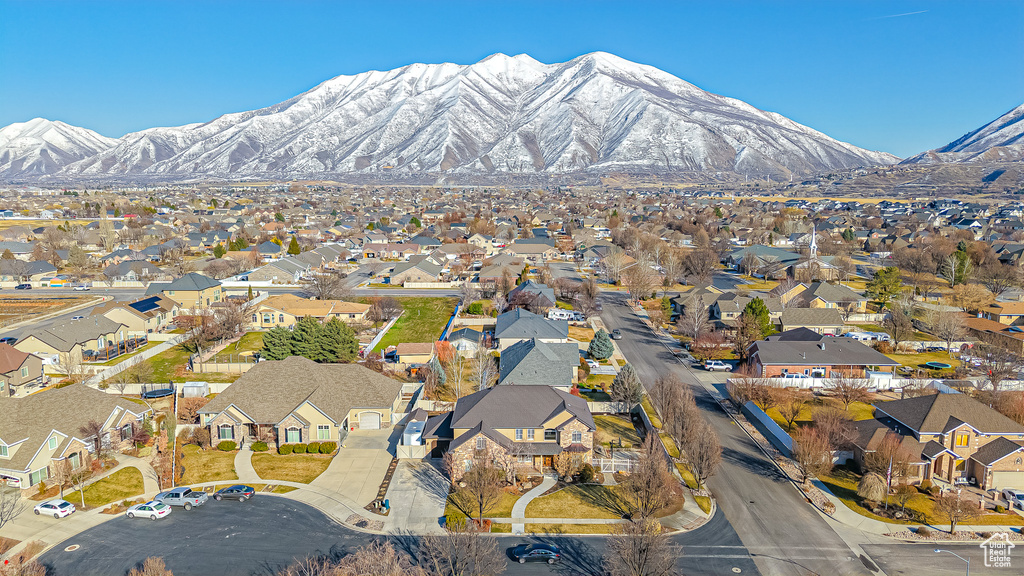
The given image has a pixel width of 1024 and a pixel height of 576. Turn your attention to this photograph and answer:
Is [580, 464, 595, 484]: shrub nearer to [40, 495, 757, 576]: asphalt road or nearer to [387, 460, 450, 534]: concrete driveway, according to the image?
[40, 495, 757, 576]: asphalt road

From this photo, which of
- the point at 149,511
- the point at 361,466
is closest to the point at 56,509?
the point at 149,511

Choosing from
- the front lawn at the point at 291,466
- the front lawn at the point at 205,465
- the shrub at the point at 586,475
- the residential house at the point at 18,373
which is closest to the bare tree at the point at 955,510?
the shrub at the point at 586,475

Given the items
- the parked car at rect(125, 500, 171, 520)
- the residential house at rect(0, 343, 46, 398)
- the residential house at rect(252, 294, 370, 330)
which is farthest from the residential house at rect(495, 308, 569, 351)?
the residential house at rect(0, 343, 46, 398)

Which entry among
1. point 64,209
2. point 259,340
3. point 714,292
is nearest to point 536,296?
point 714,292

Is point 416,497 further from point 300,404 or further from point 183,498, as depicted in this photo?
point 183,498

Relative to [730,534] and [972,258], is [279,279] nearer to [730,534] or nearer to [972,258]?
[730,534]

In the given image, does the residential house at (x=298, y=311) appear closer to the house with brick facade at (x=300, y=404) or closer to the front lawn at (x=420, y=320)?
the front lawn at (x=420, y=320)
